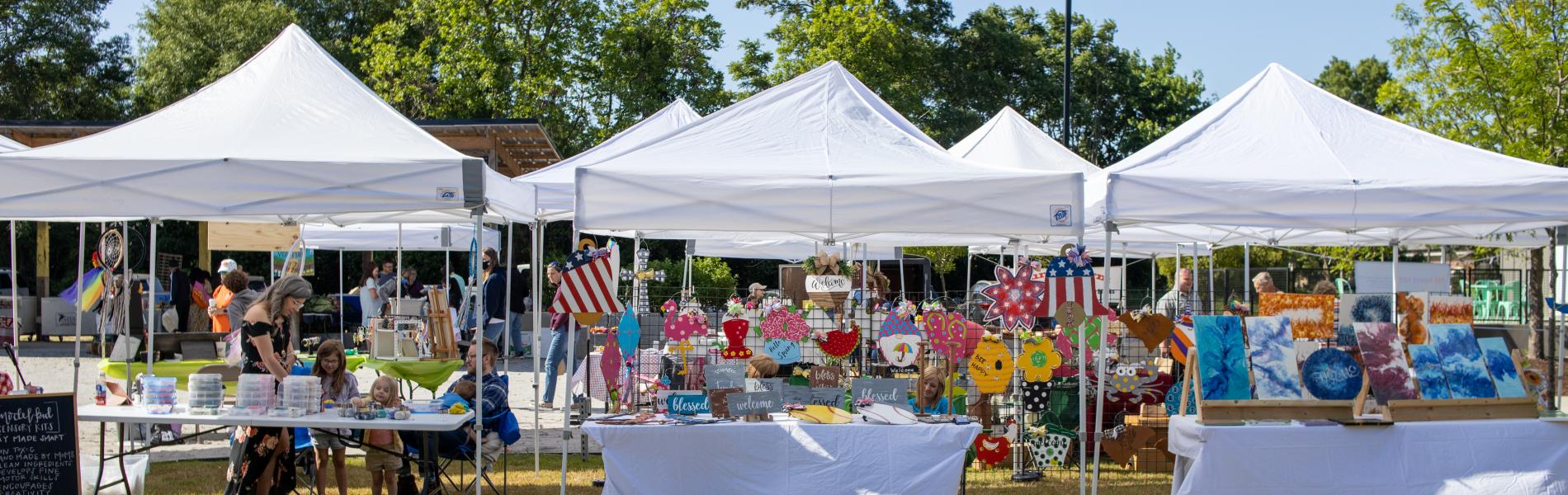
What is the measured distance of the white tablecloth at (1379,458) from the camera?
5523 mm

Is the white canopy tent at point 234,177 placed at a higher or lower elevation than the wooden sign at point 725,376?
higher

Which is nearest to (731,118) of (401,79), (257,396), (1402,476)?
(257,396)

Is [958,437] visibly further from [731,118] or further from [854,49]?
[854,49]

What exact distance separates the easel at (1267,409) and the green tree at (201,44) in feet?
80.9

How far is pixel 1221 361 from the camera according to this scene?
5.65 m

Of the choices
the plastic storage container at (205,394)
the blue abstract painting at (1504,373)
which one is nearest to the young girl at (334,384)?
the plastic storage container at (205,394)

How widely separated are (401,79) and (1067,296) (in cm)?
2140

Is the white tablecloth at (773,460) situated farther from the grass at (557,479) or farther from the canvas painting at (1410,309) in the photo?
the canvas painting at (1410,309)

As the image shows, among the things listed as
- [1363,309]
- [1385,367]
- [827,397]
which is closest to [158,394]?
[827,397]

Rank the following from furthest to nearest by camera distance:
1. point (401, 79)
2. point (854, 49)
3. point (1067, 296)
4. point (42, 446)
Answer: point (401, 79) < point (854, 49) < point (1067, 296) < point (42, 446)

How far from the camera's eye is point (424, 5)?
25641 mm

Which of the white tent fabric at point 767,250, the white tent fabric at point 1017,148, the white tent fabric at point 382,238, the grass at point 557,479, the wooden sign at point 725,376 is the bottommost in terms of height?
the grass at point 557,479

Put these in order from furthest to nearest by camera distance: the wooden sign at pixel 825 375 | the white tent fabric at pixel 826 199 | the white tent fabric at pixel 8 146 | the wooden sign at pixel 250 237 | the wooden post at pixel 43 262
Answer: the wooden post at pixel 43 262 → the wooden sign at pixel 250 237 → the white tent fabric at pixel 8 146 → the wooden sign at pixel 825 375 → the white tent fabric at pixel 826 199

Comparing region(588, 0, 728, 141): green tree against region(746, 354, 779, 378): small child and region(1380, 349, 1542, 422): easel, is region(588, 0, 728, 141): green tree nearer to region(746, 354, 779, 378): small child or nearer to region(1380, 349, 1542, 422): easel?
region(746, 354, 779, 378): small child
